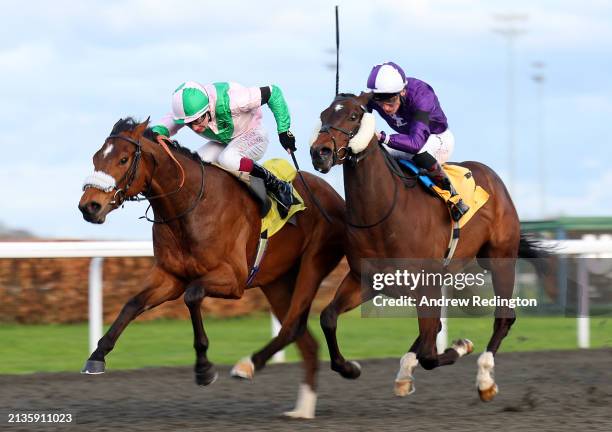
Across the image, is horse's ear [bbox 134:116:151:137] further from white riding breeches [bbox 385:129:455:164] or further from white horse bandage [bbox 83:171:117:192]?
white riding breeches [bbox 385:129:455:164]

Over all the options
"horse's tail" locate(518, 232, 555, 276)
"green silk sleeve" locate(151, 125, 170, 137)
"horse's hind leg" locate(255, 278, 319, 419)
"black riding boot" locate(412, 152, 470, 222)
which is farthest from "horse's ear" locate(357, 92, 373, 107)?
"horse's tail" locate(518, 232, 555, 276)

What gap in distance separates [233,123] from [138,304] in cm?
123

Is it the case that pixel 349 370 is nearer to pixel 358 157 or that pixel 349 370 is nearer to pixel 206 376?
pixel 206 376

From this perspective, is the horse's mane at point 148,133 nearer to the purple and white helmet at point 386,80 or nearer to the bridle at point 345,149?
the bridle at point 345,149

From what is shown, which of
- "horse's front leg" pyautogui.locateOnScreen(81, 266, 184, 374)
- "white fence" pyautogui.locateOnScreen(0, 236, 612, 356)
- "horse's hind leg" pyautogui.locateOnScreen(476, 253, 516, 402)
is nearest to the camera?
"horse's front leg" pyautogui.locateOnScreen(81, 266, 184, 374)

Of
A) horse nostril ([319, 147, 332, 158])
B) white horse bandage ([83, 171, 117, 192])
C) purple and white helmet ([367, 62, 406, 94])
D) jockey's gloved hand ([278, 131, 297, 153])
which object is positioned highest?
purple and white helmet ([367, 62, 406, 94])

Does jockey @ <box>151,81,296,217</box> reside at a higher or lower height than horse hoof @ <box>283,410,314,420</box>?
higher

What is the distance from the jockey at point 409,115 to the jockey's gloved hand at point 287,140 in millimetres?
480

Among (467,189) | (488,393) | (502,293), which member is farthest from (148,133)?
(502,293)

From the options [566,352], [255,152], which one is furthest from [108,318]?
[255,152]

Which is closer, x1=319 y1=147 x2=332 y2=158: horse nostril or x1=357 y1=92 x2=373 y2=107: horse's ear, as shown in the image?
x1=319 y1=147 x2=332 y2=158: horse nostril

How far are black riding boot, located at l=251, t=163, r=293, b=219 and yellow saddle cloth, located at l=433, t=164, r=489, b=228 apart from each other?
0.99 meters

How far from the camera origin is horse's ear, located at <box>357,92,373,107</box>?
6.35 metres

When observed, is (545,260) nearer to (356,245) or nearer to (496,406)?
(496,406)
